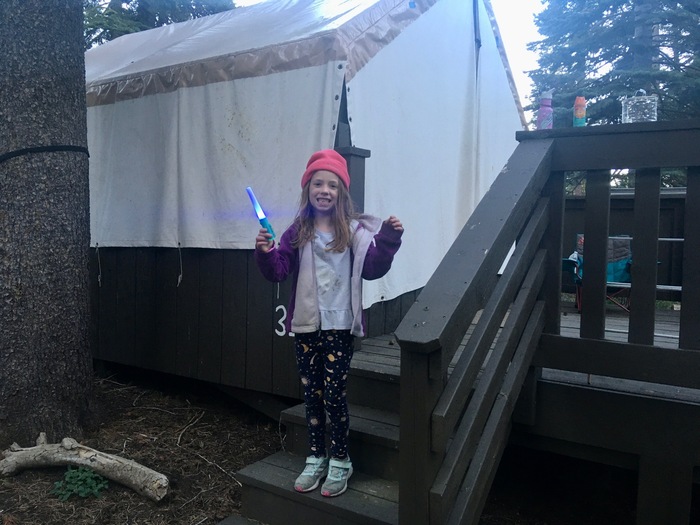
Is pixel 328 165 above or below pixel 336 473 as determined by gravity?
above

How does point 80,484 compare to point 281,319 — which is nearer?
point 80,484

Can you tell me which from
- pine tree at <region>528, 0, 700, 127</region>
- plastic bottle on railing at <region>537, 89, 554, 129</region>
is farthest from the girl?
pine tree at <region>528, 0, 700, 127</region>

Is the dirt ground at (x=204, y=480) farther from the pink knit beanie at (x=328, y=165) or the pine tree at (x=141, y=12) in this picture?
the pine tree at (x=141, y=12)

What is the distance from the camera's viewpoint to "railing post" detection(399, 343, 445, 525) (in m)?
1.75

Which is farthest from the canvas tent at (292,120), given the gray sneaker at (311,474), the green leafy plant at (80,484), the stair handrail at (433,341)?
the green leafy plant at (80,484)

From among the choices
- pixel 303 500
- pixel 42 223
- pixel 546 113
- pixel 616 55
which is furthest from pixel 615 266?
pixel 616 55

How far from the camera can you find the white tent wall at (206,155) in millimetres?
3379

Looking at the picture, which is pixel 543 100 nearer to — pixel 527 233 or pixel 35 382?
pixel 527 233

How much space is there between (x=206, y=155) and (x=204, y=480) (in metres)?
2.04

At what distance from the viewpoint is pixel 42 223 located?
3.16 metres

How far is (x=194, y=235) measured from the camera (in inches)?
153

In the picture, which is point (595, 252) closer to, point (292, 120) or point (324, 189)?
point (324, 189)

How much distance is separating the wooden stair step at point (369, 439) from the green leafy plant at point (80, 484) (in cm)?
94

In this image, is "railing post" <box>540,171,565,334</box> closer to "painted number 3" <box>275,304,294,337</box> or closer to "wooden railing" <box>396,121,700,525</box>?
"wooden railing" <box>396,121,700,525</box>
